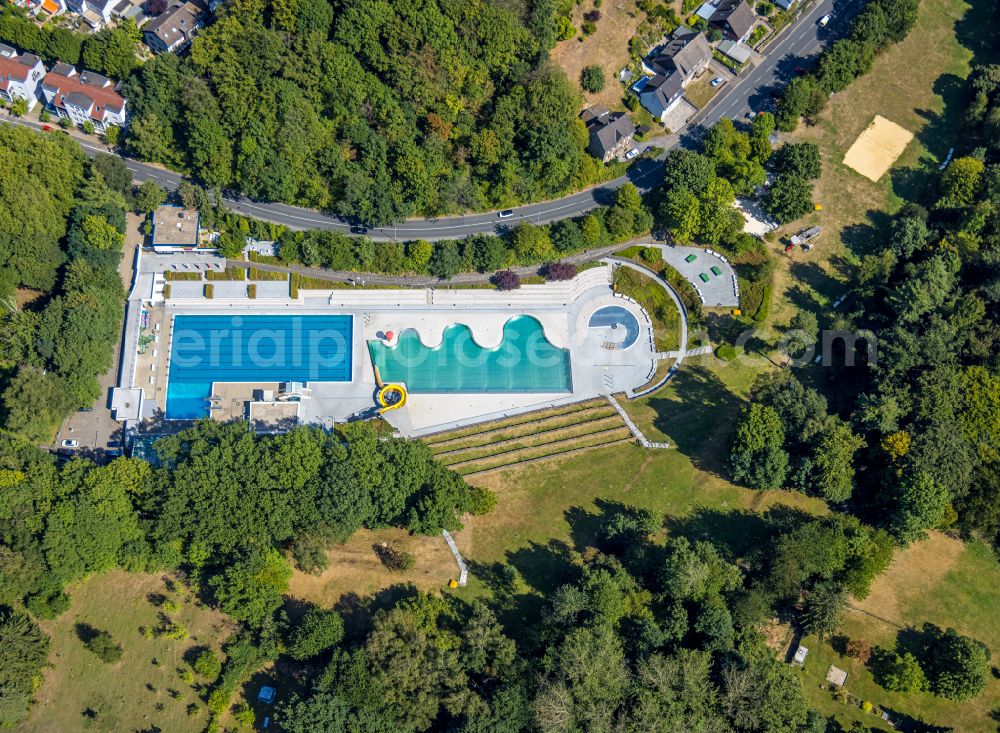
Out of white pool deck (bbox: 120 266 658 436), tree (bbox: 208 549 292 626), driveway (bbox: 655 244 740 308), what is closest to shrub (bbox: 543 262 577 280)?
white pool deck (bbox: 120 266 658 436)

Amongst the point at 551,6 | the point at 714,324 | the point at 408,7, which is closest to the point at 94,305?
the point at 408,7

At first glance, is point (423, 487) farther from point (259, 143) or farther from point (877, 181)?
point (877, 181)

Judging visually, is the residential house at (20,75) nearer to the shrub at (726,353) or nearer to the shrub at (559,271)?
the shrub at (559,271)

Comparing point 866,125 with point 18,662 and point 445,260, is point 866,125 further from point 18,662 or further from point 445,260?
point 18,662

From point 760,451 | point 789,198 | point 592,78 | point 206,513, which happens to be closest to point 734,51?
point 592,78

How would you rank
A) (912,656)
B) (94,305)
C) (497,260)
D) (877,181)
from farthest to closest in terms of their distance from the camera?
(877,181) < (497,260) < (94,305) < (912,656)

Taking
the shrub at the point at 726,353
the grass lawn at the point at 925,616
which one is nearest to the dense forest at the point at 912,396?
the grass lawn at the point at 925,616

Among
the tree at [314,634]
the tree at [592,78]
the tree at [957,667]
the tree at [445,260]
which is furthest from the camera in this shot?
the tree at [592,78]
